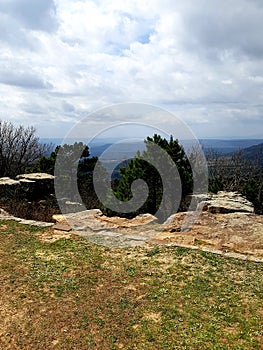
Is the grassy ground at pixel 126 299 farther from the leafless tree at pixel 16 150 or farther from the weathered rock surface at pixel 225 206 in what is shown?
the leafless tree at pixel 16 150

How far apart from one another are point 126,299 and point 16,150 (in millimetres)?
21103

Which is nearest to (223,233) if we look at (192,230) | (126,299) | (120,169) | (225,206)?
(192,230)

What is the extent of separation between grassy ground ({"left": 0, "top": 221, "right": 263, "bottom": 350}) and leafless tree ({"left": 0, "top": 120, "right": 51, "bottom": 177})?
1624 centimetres

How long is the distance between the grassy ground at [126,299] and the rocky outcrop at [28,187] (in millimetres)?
5744

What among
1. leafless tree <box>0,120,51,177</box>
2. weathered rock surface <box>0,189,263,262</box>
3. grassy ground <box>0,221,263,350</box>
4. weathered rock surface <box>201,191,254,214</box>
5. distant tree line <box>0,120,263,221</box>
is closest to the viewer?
grassy ground <box>0,221,263,350</box>

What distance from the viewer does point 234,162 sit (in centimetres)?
3275

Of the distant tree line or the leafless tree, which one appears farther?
the leafless tree

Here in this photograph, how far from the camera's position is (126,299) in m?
5.24

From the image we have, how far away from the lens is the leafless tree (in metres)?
22.6

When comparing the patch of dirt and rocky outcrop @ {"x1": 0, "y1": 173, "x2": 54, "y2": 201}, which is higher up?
rocky outcrop @ {"x1": 0, "y1": 173, "x2": 54, "y2": 201}

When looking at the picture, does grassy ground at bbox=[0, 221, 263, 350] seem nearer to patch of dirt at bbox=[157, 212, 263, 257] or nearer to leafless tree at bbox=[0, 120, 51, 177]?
patch of dirt at bbox=[157, 212, 263, 257]

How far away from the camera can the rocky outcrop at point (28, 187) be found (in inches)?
506

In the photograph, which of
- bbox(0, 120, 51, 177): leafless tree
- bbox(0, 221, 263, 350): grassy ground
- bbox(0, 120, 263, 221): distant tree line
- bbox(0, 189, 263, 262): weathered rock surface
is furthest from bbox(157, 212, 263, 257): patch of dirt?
bbox(0, 120, 51, 177): leafless tree

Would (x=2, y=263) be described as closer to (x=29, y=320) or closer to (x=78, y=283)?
(x=78, y=283)
